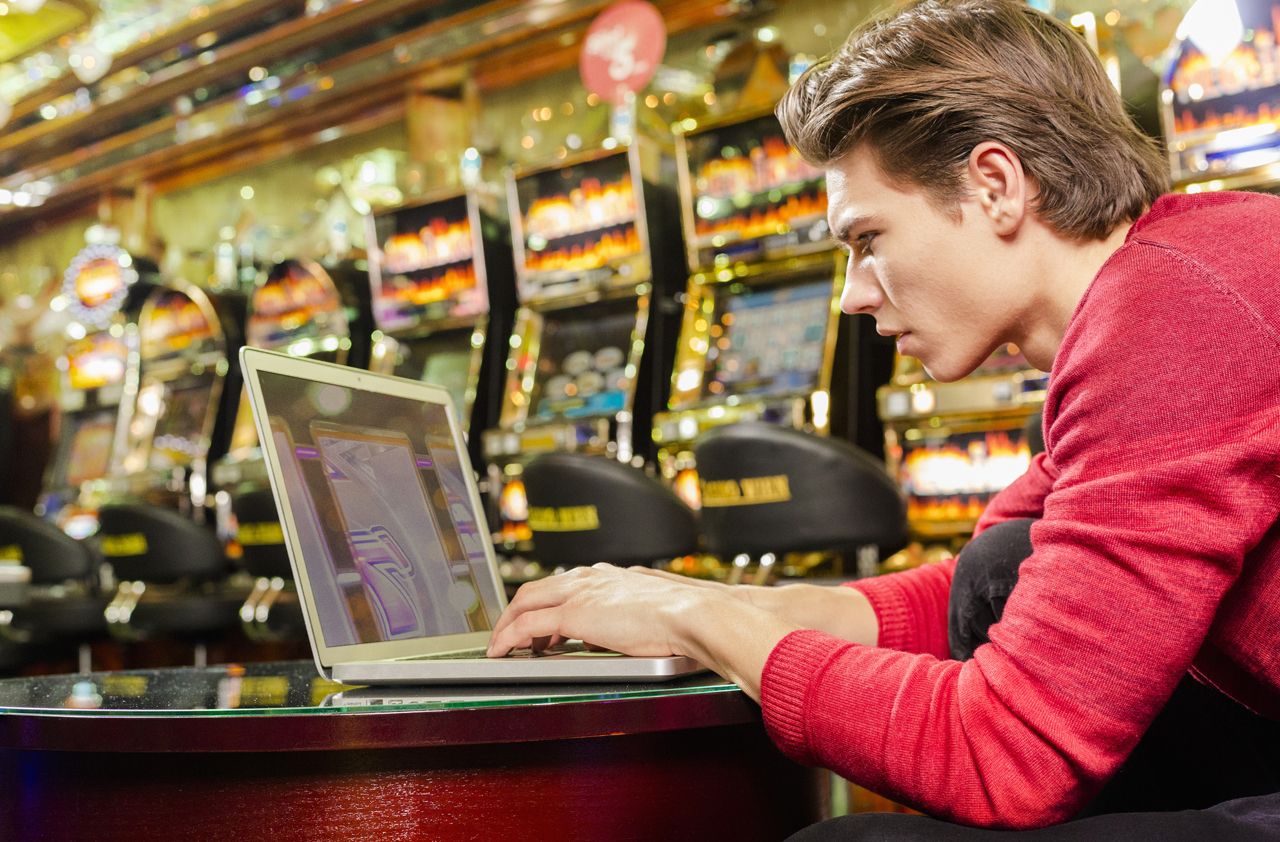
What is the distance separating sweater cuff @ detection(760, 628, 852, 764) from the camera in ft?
3.00

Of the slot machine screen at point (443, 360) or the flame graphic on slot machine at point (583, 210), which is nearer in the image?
the flame graphic on slot machine at point (583, 210)

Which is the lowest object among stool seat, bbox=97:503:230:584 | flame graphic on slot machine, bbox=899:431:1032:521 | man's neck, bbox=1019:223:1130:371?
flame graphic on slot machine, bbox=899:431:1032:521

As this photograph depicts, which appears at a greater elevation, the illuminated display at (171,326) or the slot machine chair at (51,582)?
the illuminated display at (171,326)

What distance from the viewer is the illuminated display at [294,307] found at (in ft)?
18.4

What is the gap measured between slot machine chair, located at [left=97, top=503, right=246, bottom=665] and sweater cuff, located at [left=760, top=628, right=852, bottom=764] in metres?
3.28

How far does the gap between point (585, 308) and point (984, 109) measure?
3.77 meters

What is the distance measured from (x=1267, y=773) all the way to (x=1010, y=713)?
34cm

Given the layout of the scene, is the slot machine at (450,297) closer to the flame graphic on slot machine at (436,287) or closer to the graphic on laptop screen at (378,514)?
the flame graphic on slot machine at (436,287)

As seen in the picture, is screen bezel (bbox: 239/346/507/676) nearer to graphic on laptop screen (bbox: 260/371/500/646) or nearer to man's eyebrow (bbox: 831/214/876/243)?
graphic on laptop screen (bbox: 260/371/500/646)

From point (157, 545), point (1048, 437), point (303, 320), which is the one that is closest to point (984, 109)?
point (1048, 437)

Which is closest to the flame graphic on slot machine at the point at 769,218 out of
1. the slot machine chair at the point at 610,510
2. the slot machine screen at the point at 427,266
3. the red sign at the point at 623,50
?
the red sign at the point at 623,50

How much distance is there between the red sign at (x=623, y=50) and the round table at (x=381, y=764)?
12.6 ft

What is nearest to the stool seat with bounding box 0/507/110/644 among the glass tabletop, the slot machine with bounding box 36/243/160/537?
the slot machine with bounding box 36/243/160/537

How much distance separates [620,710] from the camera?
3.02ft
